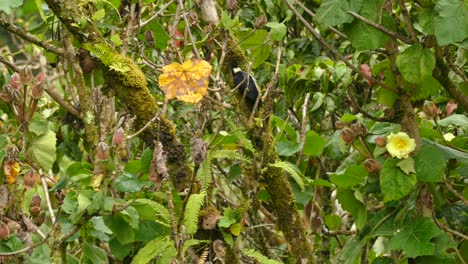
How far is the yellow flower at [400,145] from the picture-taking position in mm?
1804

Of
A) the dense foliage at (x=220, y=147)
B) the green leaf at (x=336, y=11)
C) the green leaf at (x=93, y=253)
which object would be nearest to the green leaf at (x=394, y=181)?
the dense foliage at (x=220, y=147)

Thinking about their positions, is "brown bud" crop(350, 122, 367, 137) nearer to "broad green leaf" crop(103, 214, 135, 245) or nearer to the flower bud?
"broad green leaf" crop(103, 214, 135, 245)

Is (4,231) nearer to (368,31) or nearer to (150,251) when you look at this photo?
(150,251)

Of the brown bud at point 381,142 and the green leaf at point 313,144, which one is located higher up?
the brown bud at point 381,142

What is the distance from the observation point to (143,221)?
209 cm

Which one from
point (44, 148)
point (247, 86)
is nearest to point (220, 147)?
point (247, 86)

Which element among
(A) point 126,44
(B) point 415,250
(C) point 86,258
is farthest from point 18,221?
(B) point 415,250

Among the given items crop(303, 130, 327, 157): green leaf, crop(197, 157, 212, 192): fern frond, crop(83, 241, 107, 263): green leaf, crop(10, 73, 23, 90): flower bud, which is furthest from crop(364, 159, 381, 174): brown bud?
crop(10, 73, 23, 90): flower bud

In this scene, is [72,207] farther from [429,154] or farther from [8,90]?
[429,154]

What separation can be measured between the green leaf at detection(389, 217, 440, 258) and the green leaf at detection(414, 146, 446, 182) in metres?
0.11

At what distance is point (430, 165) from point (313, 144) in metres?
0.64

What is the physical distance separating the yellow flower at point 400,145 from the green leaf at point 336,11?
0.98ft

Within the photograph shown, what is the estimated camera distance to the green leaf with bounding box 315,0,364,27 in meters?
1.77

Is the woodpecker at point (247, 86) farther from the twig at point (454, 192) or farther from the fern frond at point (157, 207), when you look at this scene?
the twig at point (454, 192)
